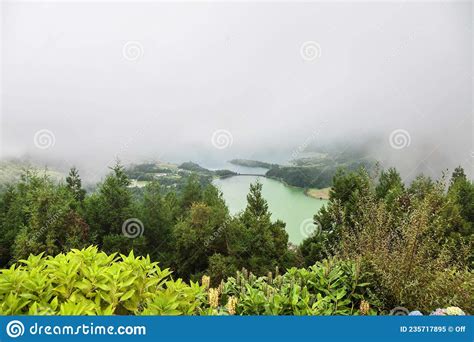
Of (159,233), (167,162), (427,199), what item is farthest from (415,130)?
(427,199)

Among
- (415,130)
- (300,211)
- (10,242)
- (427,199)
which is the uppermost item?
(415,130)

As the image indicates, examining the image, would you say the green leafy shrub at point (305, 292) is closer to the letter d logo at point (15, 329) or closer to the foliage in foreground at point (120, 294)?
the foliage in foreground at point (120, 294)

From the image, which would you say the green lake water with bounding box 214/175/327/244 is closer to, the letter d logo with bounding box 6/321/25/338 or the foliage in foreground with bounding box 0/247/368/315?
the foliage in foreground with bounding box 0/247/368/315

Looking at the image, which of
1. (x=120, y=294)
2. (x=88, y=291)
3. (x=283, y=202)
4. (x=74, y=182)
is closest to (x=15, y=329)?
(x=88, y=291)

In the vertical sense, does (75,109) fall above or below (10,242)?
above

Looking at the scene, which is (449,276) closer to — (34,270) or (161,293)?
(161,293)

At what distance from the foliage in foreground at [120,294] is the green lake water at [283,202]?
584 cm

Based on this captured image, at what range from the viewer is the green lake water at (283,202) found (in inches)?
380

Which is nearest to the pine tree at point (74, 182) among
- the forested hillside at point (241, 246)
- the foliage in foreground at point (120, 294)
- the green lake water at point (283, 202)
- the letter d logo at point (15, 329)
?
the forested hillside at point (241, 246)

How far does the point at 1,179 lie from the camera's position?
1141 centimetres

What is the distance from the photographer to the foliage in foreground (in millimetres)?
2689

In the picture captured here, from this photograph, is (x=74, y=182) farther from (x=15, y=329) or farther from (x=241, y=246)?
(x=15, y=329)

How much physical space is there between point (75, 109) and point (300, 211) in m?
8.28

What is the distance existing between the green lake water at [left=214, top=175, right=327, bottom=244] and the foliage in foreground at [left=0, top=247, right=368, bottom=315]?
230 inches
